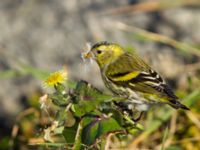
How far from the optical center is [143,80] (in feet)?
12.1

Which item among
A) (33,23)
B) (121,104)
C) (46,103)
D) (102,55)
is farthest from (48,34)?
(46,103)

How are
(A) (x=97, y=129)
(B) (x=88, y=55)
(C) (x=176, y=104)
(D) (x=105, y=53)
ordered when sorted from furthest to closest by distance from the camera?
1. (D) (x=105, y=53)
2. (B) (x=88, y=55)
3. (C) (x=176, y=104)
4. (A) (x=97, y=129)

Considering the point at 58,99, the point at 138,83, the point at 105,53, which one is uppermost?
the point at 105,53

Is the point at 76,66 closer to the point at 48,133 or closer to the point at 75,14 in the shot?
the point at 75,14

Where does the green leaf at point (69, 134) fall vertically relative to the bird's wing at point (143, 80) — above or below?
below

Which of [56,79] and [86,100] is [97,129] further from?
[56,79]

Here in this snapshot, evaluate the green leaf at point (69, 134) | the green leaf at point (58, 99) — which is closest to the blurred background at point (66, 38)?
the green leaf at point (69, 134)

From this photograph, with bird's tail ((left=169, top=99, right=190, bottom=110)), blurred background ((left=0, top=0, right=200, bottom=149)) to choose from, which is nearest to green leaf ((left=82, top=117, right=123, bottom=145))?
bird's tail ((left=169, top=99, right=190, bottom=110))

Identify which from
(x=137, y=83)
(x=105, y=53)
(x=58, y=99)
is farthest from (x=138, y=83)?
(x=58, y=99)

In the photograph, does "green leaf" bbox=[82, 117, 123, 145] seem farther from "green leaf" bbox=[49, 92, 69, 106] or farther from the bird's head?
the bird's head

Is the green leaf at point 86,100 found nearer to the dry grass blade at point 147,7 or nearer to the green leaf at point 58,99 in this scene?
the green leaf at point 58,99

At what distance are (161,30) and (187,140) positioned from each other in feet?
4.64

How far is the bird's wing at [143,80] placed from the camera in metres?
3.61

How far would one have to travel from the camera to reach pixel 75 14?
18.1 feet
